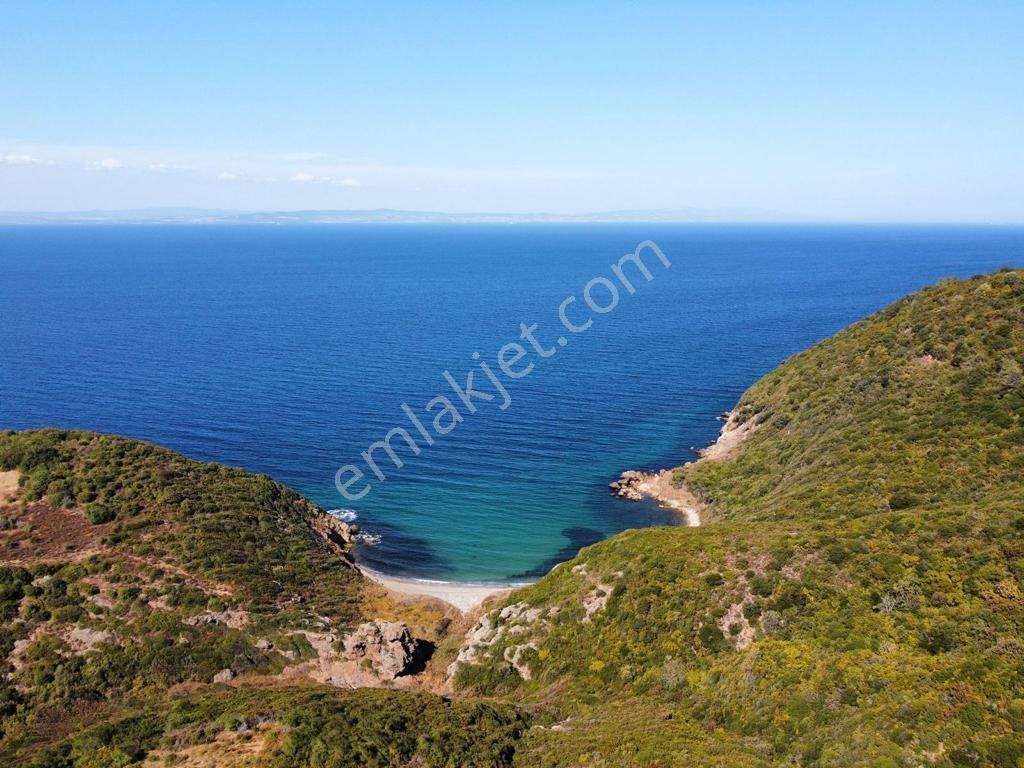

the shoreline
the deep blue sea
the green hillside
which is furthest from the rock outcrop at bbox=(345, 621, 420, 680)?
the deep blue sea

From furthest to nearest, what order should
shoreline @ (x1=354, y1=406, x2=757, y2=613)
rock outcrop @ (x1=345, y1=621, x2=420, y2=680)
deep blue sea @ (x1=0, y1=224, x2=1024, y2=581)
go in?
deep blue sea @ (x1=0, y1=224, x2=1024, y2=581), shoreline @ (x1=354, y1=406, x2=757, y2=613), rock outcrop @ (x1=345, y1=621, x2=420, y2=680)

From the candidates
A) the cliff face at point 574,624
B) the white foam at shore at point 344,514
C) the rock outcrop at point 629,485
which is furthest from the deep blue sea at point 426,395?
the cliff face at point 574,624

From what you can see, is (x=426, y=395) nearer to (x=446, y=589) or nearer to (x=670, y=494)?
(x=670, y=494)

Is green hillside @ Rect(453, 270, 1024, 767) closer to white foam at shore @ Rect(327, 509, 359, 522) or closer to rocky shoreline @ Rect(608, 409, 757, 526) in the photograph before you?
rocky shoreline @ Rect(608, 409, 757, 526)

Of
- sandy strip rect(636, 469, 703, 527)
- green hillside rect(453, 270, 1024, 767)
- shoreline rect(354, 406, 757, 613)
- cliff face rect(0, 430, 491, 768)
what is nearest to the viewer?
green hillside rect(453, 270, 1024, 767)

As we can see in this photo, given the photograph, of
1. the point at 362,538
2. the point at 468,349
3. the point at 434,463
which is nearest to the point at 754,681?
the point at 362,538

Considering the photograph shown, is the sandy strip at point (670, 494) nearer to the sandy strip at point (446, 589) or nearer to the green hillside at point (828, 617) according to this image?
the green hillside at point (828, 617)

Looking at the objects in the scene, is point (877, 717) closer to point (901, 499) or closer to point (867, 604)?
point (867, 604)
